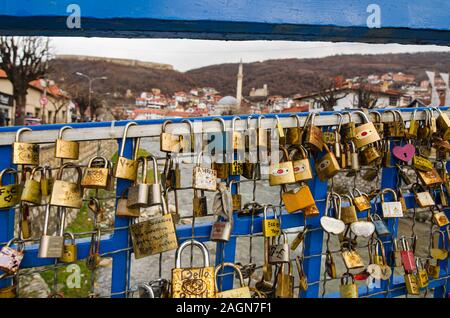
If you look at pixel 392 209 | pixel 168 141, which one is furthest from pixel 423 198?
pixel 168 141

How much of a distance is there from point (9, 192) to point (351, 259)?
1222 mm

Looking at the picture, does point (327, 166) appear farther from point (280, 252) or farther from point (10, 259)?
point (10, 259)

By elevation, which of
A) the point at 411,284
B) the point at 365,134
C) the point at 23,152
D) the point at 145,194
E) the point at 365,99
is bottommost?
the point at 411,284

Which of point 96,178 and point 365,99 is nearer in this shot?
point 96,178

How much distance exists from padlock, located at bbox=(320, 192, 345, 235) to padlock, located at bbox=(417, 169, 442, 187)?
1.54 ft

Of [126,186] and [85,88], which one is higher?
[85,88]

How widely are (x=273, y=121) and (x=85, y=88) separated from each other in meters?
53.0

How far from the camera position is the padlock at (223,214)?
113cm

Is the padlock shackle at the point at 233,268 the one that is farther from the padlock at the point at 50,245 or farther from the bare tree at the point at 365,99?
the bare tree at the point at 365,99

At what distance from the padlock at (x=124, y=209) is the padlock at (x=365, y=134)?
34.7 inches

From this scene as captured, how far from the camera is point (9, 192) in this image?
1.02 metres
